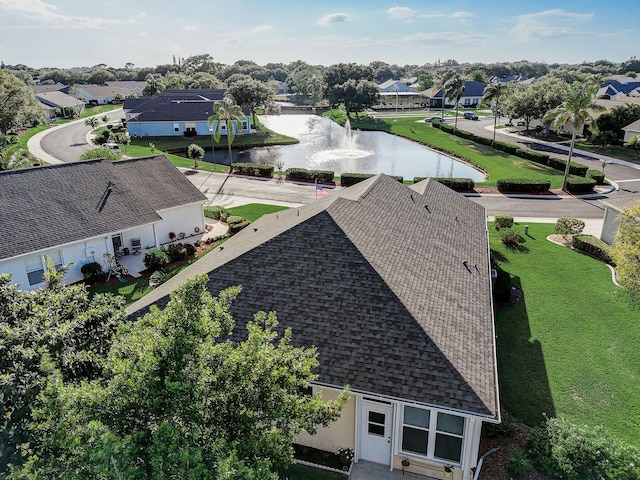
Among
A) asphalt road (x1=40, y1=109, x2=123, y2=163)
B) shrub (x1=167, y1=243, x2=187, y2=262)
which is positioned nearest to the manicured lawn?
shrub (x1=167, y1=243, x2=187, y2=262)

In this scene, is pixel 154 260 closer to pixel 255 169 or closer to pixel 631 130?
pixel 255 169

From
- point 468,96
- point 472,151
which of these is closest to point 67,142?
point 472,151

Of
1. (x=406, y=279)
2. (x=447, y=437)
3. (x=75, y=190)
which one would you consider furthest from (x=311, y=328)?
(x=75, y=190)

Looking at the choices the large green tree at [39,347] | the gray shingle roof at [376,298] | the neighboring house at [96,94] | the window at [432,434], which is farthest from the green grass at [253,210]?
the neighboring house at [96,94]

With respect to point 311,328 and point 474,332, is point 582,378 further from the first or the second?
point 311,328

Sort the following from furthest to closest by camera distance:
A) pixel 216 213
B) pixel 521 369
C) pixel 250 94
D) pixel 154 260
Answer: pixel 250 94 → pixel 216 213 → pixel 154 260 → pixel 521 369

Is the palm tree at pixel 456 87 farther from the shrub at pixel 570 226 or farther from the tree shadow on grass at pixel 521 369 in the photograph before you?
the tree shadow on grass at pixel 521 369
